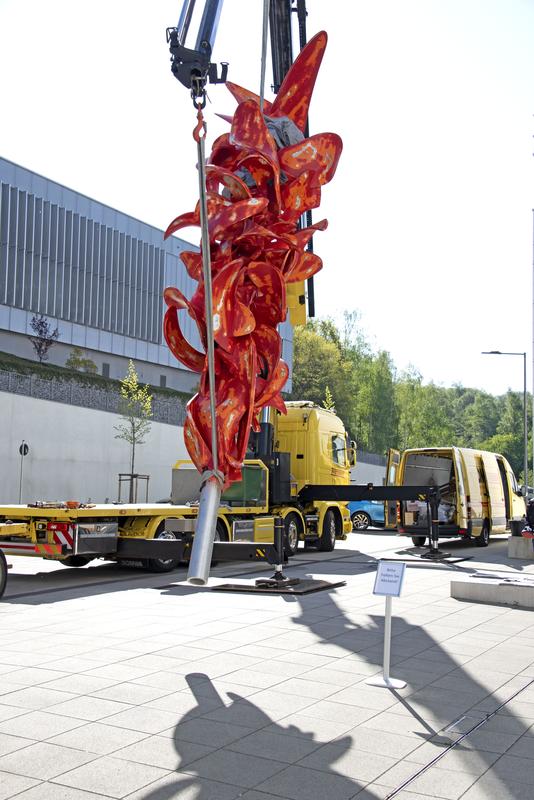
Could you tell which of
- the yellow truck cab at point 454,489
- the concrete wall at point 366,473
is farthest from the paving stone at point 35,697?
the concrete wall at point 366,473

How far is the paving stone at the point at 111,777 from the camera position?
17.9 ft

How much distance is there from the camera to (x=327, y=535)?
24.6 meters

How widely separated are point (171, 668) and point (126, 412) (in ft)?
104

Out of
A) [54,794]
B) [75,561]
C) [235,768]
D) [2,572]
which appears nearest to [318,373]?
[75,561]

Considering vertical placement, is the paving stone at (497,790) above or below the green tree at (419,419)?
below

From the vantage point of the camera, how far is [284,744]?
6.54 meters

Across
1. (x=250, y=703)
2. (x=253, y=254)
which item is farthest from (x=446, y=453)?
(x=250, y=703)

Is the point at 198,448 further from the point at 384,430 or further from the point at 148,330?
the point at 384,430

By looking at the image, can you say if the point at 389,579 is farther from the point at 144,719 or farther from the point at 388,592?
the point at 144,719

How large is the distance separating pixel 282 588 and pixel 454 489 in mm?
12928

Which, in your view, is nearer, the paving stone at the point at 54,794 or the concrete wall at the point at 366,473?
the paving stone at the point at 54,794

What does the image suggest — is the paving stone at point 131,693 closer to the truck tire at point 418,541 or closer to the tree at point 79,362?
the truck tire at point 418,541

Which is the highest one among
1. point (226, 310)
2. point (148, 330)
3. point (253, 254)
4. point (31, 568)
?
point (148, 330)

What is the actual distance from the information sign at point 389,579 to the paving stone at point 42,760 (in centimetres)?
349
